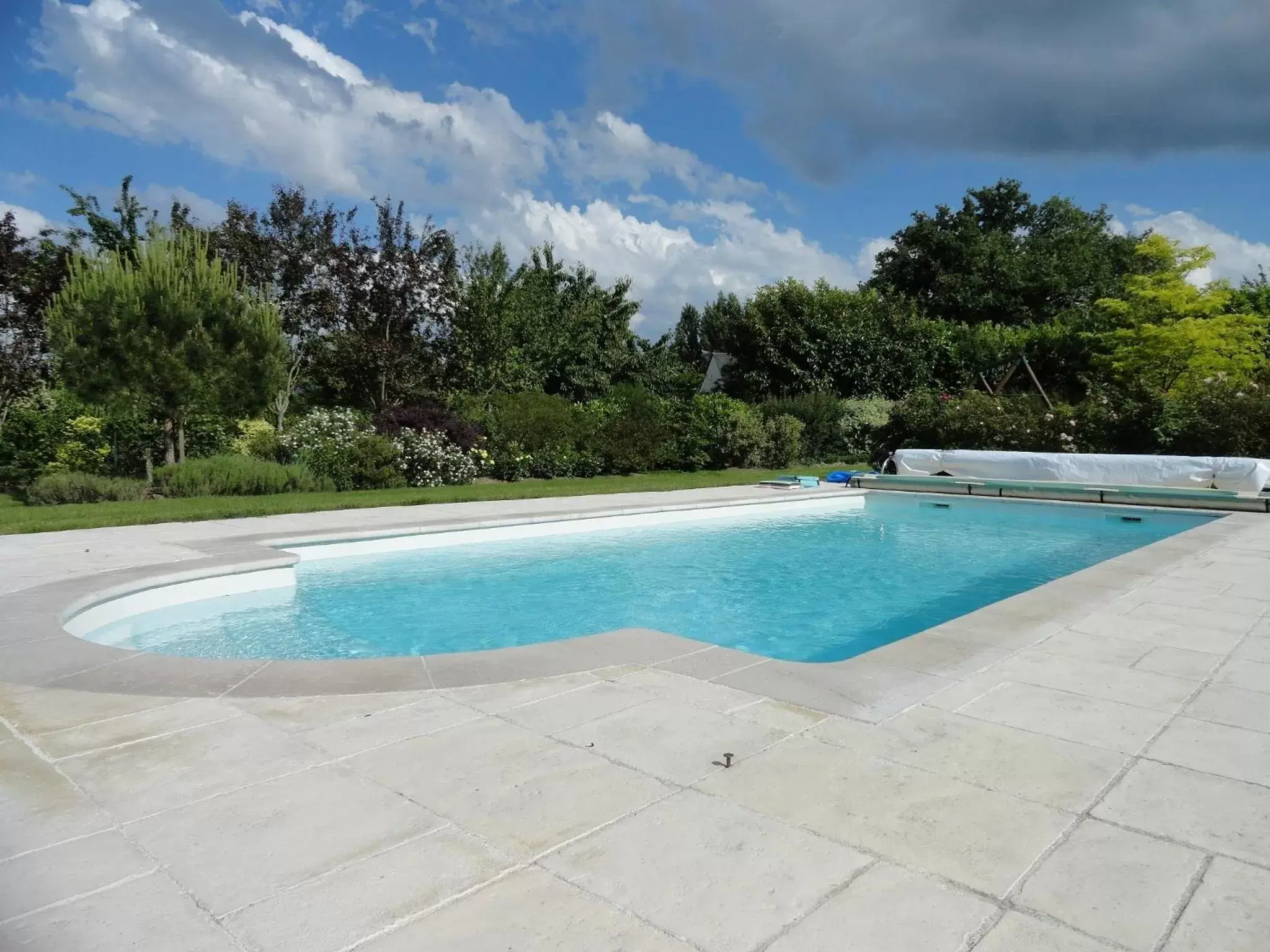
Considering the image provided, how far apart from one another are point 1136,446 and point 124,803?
18121 mm

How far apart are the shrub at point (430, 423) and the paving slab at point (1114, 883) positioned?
13679mm

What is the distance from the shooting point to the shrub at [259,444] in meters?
14.4

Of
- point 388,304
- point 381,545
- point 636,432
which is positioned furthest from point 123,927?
point 388,304

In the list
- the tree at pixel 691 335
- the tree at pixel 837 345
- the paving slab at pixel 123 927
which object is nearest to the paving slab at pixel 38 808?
the paving slab at pixel 123 927

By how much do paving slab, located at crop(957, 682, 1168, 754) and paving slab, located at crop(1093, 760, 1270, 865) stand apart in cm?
26

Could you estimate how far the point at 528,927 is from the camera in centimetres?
195

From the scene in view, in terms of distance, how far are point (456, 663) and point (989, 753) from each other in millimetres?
2528

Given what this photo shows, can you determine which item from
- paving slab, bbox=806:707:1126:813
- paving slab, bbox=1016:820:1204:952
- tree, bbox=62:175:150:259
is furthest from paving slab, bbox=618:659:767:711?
tree, bbox=62:175:150:259

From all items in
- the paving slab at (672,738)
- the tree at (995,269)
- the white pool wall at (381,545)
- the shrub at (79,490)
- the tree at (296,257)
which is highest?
the tree at (995,269)

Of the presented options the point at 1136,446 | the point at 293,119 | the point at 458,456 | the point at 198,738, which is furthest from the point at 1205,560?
the point at 293,119

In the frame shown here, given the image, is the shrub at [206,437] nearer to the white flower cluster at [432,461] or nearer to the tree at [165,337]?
the tree at [165,337]

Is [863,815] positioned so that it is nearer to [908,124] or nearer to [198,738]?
[198,738]

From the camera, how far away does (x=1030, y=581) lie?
847 centimetres

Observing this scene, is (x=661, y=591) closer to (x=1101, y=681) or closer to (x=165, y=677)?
(x=1101, y=681)
